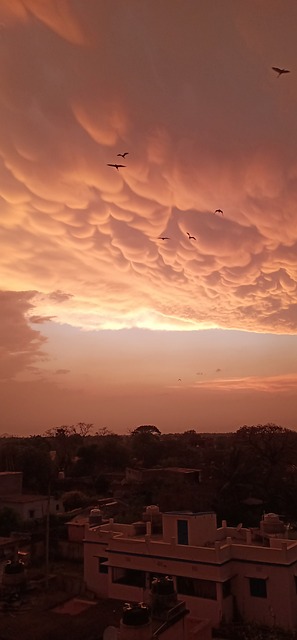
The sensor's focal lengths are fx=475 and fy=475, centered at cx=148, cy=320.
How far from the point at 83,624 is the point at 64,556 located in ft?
41.5

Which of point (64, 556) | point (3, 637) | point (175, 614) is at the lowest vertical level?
point (64, 556)

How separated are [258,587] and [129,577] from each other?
5.46 meters

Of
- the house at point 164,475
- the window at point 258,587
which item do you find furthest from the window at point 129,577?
the house at point 164,475

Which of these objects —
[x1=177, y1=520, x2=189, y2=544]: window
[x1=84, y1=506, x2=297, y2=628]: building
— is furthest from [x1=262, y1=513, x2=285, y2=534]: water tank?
[x1=177, y1=520, x2=189, y2=544]: window

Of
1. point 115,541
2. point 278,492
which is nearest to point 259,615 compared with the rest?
point 115,541

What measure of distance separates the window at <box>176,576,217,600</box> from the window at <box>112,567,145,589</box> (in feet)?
6.14

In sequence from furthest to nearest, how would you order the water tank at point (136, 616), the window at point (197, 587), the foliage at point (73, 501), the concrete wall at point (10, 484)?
the foliage at point (73, 501) < the concrete wall at point (10, 484) < the window at point (197, 587) < the water tank at point (136, 616)

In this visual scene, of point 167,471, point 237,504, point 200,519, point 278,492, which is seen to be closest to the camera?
point 200,519

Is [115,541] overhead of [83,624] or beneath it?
overhead

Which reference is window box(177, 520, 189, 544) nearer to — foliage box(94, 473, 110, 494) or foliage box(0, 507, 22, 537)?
foliage box(0, 507, 22, 537)

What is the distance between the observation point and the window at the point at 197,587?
1758 centimetres

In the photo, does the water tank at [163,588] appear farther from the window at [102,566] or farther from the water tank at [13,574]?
the window at [102,566]

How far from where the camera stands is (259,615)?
56.8 feet

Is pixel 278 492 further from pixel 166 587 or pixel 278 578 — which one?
pixel 166 587
